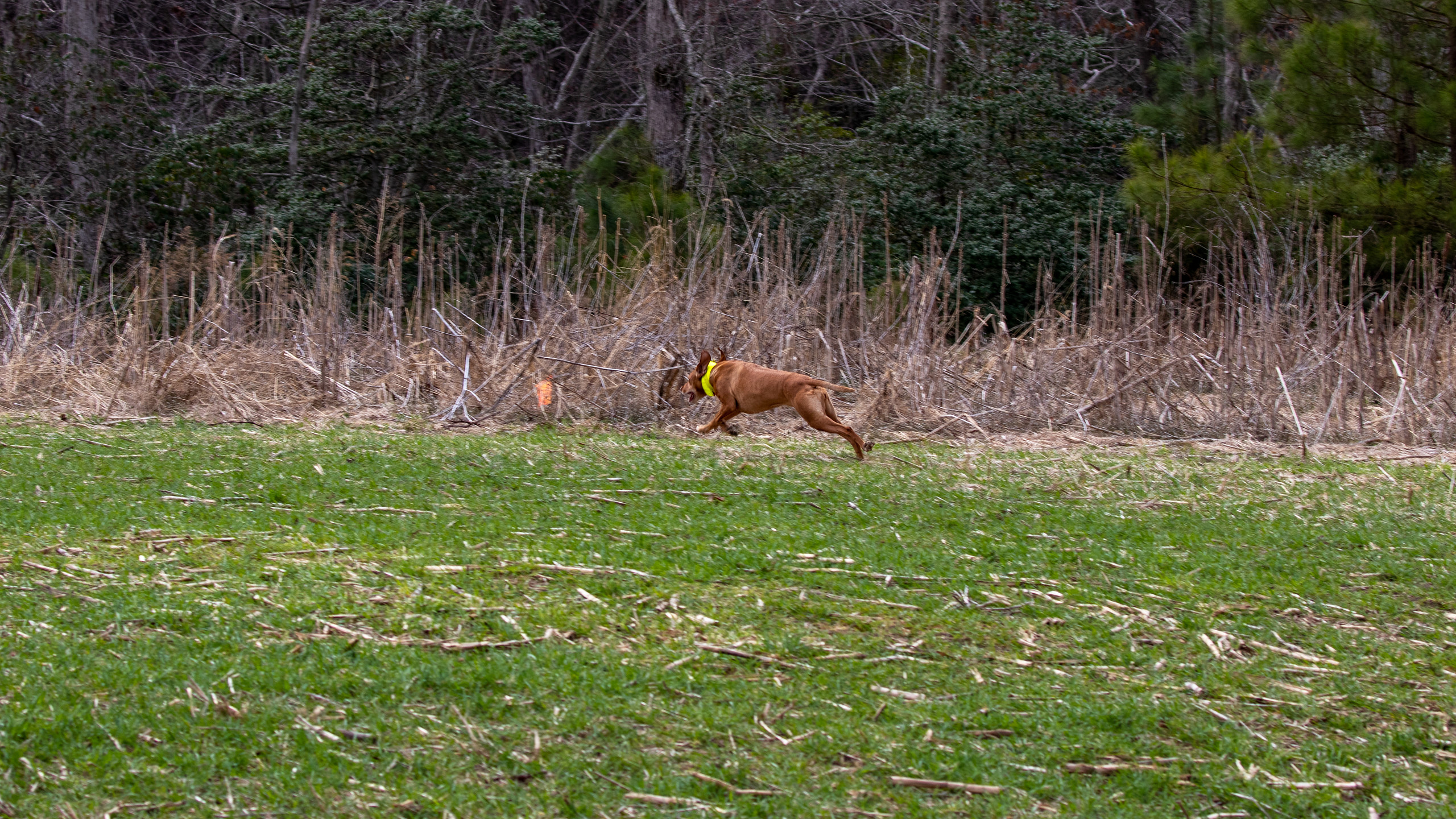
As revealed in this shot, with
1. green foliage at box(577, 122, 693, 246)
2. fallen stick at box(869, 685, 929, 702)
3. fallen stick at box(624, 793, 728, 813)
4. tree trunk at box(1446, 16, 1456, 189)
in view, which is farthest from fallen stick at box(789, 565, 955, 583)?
tree trunk at box(1446, 16, 1456, 189)

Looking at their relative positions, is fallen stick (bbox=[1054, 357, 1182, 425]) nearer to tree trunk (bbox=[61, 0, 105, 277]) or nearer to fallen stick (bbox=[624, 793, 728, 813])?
fallen stick (bbox=[624, 793, 728, 813])

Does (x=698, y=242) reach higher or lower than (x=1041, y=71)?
lower

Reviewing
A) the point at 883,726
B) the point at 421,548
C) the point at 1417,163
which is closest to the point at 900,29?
the point at 1417,163

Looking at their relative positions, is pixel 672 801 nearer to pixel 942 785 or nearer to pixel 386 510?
pixel 942 785

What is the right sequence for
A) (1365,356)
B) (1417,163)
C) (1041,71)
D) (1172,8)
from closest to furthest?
(1365,356) < (1417,163) < (1041,71) < (1172,8)

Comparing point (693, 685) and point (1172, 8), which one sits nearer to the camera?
point (693, 685)

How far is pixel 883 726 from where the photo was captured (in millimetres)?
3197

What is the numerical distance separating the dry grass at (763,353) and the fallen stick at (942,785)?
19.6ft

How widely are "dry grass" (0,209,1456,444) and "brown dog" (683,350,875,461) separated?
2.93ft

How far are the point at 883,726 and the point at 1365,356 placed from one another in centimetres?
750

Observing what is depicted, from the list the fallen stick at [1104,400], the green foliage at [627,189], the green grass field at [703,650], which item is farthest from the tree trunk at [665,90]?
the green grass field at [703,650]

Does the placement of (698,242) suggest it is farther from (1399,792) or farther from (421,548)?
(1399,792)

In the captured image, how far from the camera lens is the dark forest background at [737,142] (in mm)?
13164

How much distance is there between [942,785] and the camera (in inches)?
114
